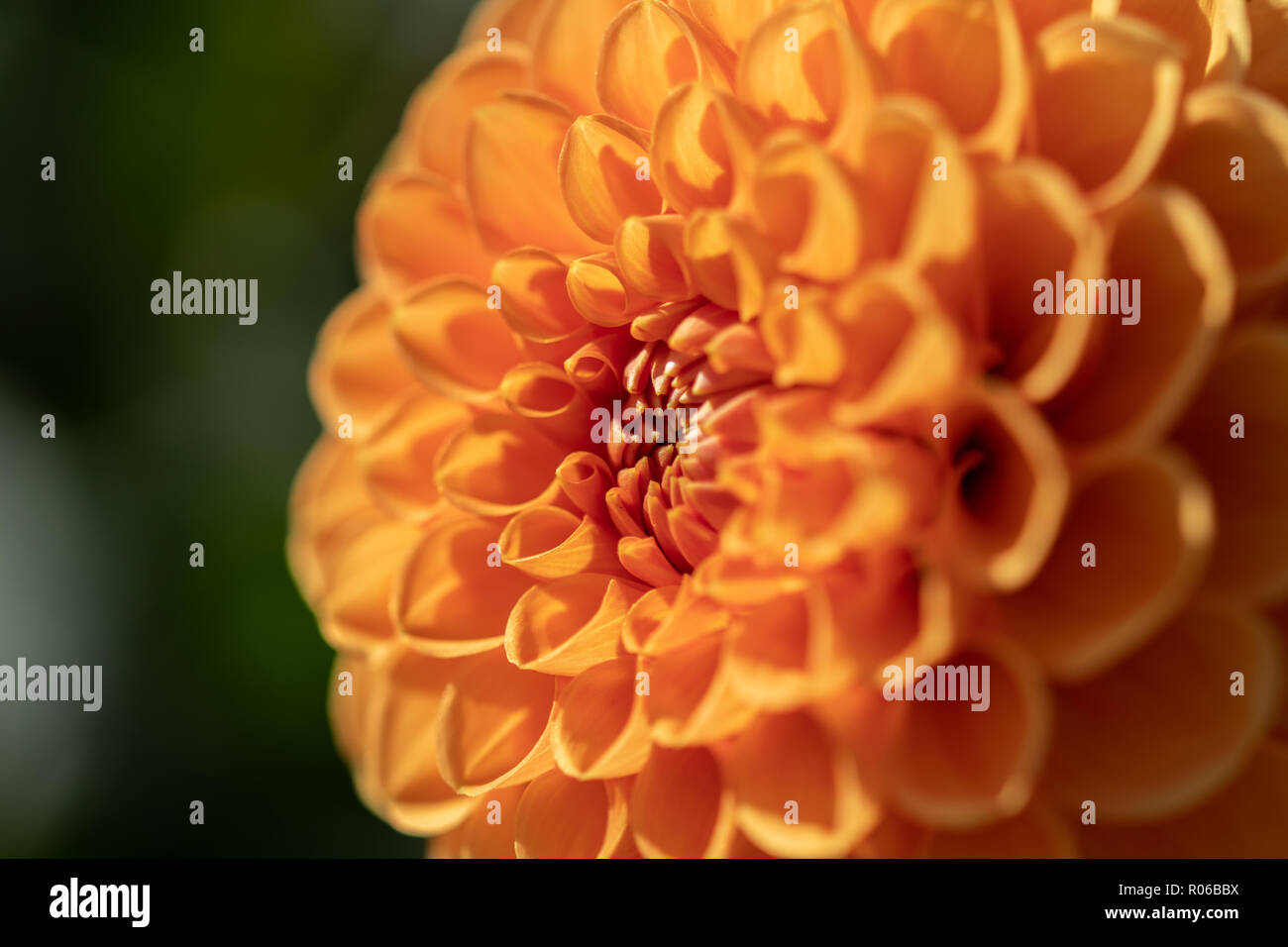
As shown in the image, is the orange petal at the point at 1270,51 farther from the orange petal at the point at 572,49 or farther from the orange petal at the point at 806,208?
the orange petal at the point at 572,49

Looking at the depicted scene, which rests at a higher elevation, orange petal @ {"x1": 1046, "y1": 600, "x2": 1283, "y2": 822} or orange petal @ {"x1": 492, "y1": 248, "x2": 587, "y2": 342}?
orange petal @ {"x1": 492, "y1": 248, "x2": 587, "y2": 342}

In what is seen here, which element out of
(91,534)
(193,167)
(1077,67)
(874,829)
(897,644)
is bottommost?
(874,829)

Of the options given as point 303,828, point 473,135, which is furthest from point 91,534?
point 473,135

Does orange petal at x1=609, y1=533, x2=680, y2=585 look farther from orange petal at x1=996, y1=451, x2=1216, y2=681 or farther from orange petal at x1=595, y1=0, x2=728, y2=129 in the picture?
orange petal at x1=595, y1=0, x2=728, y2=129

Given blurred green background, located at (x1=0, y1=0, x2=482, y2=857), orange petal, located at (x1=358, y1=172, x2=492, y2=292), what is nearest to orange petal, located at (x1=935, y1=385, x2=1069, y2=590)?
orange petal, located at (x1=358, y1=172, x2=492, y2=292)

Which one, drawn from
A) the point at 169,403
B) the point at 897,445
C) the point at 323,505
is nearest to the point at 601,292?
the point at 897,445
